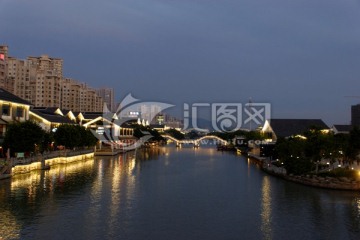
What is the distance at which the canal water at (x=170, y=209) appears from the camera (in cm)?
1880

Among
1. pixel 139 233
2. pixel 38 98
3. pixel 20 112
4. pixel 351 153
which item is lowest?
pixel 139 233

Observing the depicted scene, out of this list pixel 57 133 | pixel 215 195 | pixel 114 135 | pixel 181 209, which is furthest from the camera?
pixel 114 135

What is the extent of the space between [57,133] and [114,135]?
3630cm

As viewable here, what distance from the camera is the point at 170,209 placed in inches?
945

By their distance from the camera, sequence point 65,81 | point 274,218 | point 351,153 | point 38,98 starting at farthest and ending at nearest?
point 65,81 < point 38,98 < point 351,153 < point 274,218

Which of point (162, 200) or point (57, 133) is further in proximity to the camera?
point (57, 133)

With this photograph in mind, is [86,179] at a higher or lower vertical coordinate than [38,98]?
lower

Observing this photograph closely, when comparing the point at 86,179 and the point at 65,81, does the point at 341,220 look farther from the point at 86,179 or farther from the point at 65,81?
the point at 65,81

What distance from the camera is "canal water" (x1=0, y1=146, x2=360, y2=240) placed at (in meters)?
18.8

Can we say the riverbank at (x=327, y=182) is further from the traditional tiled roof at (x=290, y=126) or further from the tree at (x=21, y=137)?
the traditional tiled roof at (x=290, y=126)

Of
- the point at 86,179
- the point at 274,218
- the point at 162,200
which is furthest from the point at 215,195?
the point at 86,179

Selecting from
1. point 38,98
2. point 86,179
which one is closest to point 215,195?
point 86,179

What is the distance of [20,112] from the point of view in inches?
1860

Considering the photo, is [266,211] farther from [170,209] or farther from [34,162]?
[34,162]
